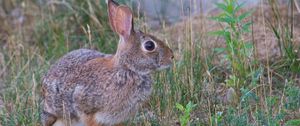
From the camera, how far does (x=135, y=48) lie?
5617 millimetres

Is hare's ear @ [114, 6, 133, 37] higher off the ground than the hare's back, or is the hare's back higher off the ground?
hare's ear @ [114, 6, 133, 37]

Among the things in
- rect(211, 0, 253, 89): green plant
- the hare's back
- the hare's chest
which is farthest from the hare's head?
rect(211, 0, 253, 89): green plant

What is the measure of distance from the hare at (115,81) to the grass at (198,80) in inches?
13.1

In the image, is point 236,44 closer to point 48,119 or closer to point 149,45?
point 149,45

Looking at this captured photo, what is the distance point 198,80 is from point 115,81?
1.17m

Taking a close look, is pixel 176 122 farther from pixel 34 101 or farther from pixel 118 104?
pixel 34 101

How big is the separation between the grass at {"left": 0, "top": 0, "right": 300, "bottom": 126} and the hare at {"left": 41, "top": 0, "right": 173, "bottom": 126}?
13.1 inches

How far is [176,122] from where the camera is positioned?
6066mm

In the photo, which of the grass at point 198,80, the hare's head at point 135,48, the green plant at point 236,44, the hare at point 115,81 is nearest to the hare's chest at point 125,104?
the hare at point 115,81

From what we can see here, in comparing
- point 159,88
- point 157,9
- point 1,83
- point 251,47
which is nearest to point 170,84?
point 159,88

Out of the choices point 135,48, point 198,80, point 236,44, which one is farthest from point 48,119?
point 236,44

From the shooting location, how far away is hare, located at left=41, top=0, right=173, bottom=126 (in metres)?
5.53

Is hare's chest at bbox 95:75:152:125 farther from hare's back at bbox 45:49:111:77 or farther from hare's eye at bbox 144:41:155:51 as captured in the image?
hare's back at bbox 45:49:111:77

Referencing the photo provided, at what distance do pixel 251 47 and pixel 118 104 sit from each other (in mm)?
1251
